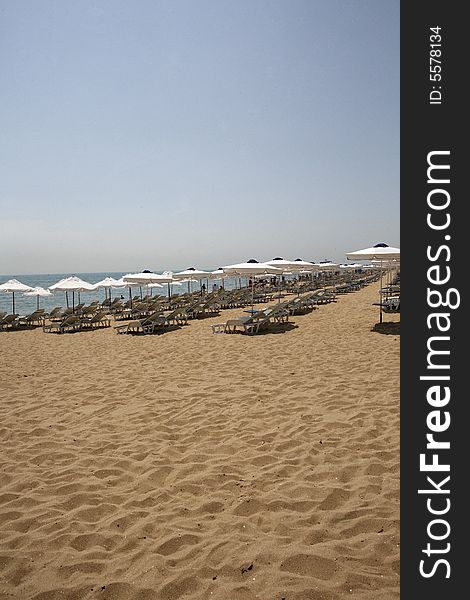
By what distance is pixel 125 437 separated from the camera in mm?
4457

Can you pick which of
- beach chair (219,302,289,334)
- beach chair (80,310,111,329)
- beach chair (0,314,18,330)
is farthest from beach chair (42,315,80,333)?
beach chair (219,302,289,334)

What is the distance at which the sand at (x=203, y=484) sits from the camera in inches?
94.2

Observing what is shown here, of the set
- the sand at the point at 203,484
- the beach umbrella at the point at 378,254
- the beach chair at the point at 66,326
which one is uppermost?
the beach umbrella at the point at 378,254

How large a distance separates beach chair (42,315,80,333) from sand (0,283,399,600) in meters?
7.16

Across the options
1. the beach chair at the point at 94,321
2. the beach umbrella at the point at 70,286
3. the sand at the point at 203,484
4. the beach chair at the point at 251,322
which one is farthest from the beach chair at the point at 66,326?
the sand at the point at 203,484

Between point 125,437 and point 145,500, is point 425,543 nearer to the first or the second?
point 145,500

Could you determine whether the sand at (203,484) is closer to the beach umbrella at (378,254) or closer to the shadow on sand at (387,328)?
the shadow on sand at (387,328)

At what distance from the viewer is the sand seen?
7.85 ft

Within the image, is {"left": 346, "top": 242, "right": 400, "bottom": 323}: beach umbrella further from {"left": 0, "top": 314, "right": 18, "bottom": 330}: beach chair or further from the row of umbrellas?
{"left": 0, "top": 314, "right": 18, "bottom": 330}: beach chair

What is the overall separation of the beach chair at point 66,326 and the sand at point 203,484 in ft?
23.5

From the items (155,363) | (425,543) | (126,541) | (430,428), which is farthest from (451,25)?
(155,363)

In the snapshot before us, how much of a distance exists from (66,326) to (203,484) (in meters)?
12.5

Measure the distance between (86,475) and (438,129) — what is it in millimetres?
3777

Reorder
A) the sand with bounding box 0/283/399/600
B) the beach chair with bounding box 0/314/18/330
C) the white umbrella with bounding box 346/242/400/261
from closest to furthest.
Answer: the sand with bounding box 0/283/399/600 → the white umbrella with bounding box 346/242/400/261 → the beach chair with bounding box 0/314/18/330
